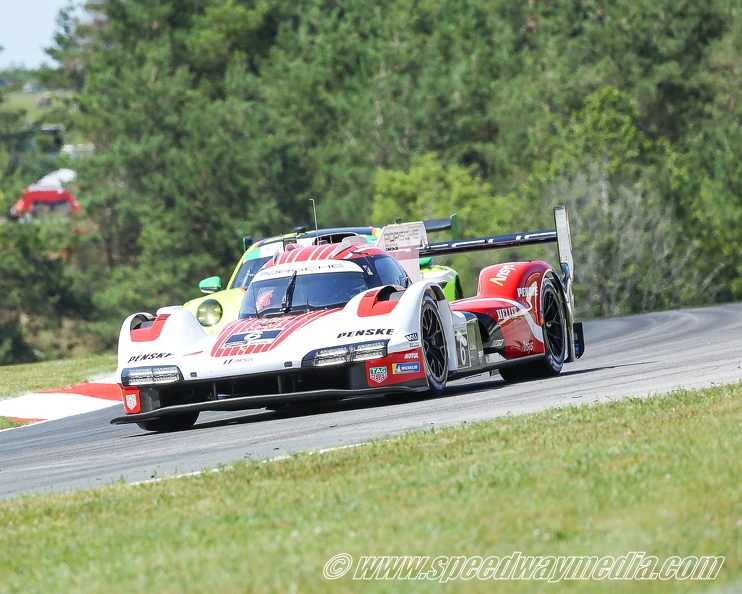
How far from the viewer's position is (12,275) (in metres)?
58.3

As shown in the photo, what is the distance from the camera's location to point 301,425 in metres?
10.4

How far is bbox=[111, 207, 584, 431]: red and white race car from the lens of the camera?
11.0 meters

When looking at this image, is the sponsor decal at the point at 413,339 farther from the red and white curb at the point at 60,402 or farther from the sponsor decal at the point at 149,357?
the red and white curb at the point at 60,402

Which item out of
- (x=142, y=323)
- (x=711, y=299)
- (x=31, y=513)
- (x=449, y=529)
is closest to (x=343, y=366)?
(x=142, y=323)

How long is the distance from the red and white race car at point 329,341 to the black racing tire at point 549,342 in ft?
0.08

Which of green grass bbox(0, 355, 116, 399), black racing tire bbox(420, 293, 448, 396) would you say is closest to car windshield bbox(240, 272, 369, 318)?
black racing tire bbox(420, 293, 448, 396)

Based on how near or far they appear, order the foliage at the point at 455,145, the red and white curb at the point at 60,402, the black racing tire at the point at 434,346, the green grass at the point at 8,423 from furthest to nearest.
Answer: the foliage at the point at 455,145
the red and white curb at the point at 60,402
the green grass at the point at 8,423
the black racing tire at the point at 434,346

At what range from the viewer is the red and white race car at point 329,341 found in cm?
1104

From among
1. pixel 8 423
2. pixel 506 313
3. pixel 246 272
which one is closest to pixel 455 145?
pixel 246 272

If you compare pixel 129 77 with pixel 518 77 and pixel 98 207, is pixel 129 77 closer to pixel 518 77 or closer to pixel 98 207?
pixel 98 207

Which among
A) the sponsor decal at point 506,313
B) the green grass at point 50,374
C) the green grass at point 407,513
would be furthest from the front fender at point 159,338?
the green grass at point 50,374

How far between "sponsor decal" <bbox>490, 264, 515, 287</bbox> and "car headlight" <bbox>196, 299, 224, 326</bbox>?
4329 mm

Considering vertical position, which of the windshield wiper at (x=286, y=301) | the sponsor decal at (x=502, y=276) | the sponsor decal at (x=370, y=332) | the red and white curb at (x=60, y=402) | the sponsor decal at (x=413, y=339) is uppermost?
the windshield wiper at (x=286, y=301)

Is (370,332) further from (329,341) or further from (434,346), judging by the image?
(434,346)
